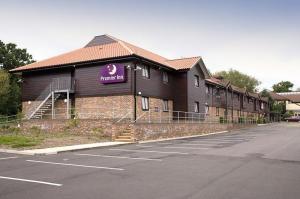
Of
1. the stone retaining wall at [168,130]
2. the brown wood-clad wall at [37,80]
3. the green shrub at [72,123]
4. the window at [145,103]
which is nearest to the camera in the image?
the stone retaining wall at [168,130]

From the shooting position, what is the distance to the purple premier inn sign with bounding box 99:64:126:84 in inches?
1188

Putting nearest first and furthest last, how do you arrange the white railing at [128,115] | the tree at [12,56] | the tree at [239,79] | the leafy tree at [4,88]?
1. the white railing at [128,115]
2. the leafy tree at [4,88]
3. the tree at [12,56]
4. the tree at [239,79]

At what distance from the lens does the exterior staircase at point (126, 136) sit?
25.4 metres

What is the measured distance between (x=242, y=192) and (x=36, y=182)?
210 inches

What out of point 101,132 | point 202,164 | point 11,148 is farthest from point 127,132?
point 202,164

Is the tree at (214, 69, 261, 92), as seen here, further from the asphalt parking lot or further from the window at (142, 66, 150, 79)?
the asphalt parking lot

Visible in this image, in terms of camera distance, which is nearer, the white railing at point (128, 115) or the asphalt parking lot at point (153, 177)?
the asphalt parking lot at point (153, 177)

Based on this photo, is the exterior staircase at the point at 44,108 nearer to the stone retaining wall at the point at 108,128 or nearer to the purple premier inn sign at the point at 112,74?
the stone retaining wall at the point at 108,128

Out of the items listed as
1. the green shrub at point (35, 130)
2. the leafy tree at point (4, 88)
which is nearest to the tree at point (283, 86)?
the leafy tree at point (4, 88)

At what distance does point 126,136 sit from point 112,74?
688 cm

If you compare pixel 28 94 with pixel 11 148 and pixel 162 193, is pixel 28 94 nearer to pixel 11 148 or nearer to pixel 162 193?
pixel 11 148

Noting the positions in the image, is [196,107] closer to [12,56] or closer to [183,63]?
[183,63]

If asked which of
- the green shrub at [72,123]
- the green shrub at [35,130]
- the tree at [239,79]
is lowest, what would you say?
the green shrub at [35,130]

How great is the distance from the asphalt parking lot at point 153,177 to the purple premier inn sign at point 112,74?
14.8m
